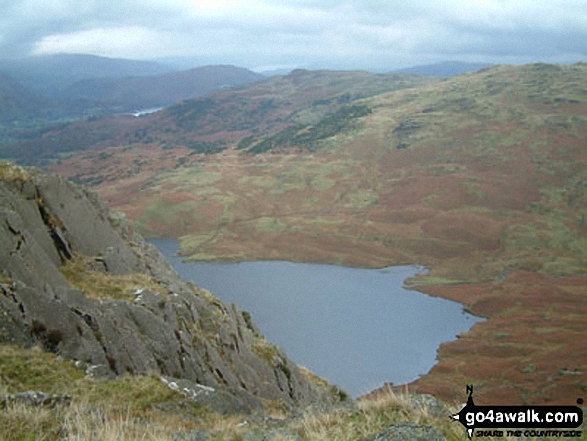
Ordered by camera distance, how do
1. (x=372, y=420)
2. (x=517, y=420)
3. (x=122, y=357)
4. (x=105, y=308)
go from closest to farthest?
(x=517, y=420)
(x=372, y=420)
(x=122, y=357)
(x=105, y=308)

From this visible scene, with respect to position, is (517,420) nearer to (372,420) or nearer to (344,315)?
(372,420)

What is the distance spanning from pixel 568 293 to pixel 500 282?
12588mm

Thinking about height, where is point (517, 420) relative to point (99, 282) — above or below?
above

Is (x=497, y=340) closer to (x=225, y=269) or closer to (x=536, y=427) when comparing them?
(x=225, y=269)

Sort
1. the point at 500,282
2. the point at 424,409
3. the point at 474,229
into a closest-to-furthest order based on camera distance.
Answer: the point at 424,409, the point at 500,282, the point at 474,229

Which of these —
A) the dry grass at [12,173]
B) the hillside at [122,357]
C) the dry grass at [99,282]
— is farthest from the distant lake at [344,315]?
the dry grass at [12,173]

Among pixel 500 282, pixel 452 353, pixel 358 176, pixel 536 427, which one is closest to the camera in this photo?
pixel 536 427

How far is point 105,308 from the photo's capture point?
17062mm

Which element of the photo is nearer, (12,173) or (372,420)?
(372,420)

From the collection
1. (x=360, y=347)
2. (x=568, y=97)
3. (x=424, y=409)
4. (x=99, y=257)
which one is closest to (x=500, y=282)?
(x=360, y=347)

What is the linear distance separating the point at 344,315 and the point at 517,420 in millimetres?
69126

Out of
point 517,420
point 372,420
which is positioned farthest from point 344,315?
point 517,420

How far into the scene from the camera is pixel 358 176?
485 feet

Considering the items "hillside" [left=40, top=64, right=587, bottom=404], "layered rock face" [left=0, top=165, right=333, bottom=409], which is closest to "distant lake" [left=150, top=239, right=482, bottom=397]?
"hillside" [left=40, top=64, right=587, bottom=404]
